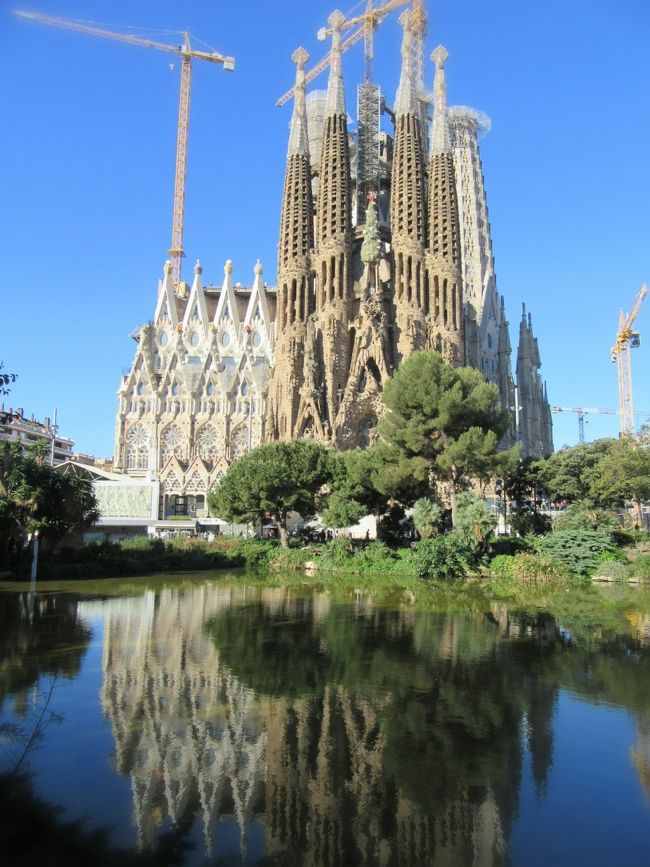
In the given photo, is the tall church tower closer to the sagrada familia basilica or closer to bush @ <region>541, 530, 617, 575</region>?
the sagrada familia basilica

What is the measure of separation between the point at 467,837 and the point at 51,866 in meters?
2.95

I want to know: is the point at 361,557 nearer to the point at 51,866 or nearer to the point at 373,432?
the point at 373,432

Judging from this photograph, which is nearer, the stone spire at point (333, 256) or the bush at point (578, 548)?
the bush at point (578, 548)

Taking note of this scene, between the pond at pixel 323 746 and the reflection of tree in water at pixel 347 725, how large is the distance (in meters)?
0.03

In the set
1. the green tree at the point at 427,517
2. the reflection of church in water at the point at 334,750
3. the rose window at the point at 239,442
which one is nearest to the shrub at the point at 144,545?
the green tree at the point at 427,517

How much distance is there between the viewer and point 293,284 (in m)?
49.5

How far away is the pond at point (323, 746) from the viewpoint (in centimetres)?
505

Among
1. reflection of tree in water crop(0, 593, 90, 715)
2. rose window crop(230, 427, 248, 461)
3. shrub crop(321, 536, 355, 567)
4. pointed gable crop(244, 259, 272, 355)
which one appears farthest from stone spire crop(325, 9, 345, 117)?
reflection of tree in water crop(0, 593, 90, 715)

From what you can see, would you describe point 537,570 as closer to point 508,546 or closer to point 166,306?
point 508,546

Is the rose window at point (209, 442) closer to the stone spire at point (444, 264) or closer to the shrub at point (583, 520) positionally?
the stone spire at point (444, 264)

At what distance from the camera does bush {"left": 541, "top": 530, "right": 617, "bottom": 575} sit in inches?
960

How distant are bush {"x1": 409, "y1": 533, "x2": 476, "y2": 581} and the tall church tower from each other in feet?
70.9

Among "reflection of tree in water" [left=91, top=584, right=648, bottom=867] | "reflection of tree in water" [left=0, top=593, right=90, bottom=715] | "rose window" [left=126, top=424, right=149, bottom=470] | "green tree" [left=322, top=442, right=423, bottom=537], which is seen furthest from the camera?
"rose window" [left=126, top=424, right=149, bottom=470]

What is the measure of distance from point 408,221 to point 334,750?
4636cm
